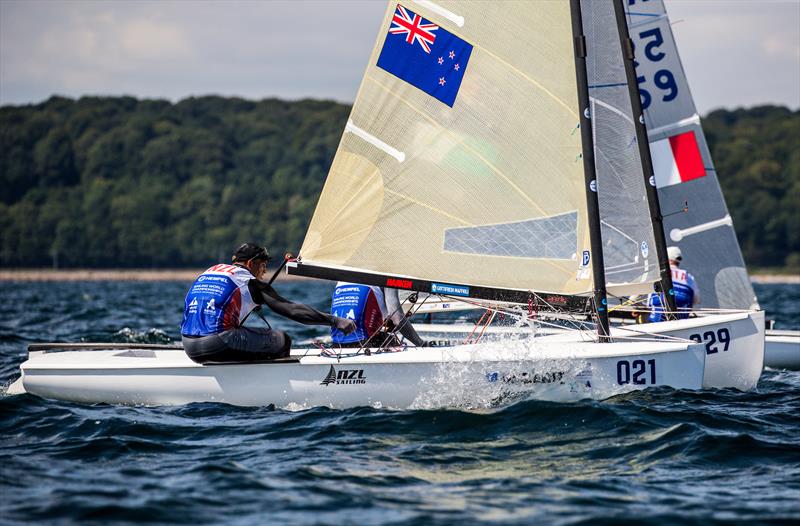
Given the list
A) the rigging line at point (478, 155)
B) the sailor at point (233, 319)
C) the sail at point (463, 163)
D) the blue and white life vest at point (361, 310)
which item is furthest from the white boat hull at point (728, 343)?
the sailor at point (233, 319)

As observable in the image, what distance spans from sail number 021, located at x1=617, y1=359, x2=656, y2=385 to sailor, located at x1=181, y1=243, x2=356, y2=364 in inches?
84.5

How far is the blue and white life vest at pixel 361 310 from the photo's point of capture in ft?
30.5

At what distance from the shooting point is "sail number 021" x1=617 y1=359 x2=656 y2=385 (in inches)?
332

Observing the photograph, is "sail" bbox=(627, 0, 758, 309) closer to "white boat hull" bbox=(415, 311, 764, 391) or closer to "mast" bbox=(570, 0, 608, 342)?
"white boat hull" bbox=(415, 311, 764, 391)

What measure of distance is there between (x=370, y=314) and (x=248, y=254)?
1.21 metres

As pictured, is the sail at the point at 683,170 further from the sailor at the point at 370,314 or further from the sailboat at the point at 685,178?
the sailor at the point at 370,314

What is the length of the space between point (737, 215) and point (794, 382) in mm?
86798

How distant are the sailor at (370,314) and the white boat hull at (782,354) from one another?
5.52m

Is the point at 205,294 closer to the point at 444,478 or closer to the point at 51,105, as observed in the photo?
the point at 444,478

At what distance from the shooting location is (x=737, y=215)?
9400cm

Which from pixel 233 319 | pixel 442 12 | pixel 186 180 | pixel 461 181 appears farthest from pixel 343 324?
pixel 186 180

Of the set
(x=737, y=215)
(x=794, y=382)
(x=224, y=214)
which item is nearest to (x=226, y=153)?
(x=224, y=214)

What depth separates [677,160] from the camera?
12.7 meters

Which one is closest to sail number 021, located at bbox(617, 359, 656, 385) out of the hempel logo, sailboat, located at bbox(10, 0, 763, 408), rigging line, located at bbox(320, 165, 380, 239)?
sailboat, located at bbox(10, 0, 763, 408)
